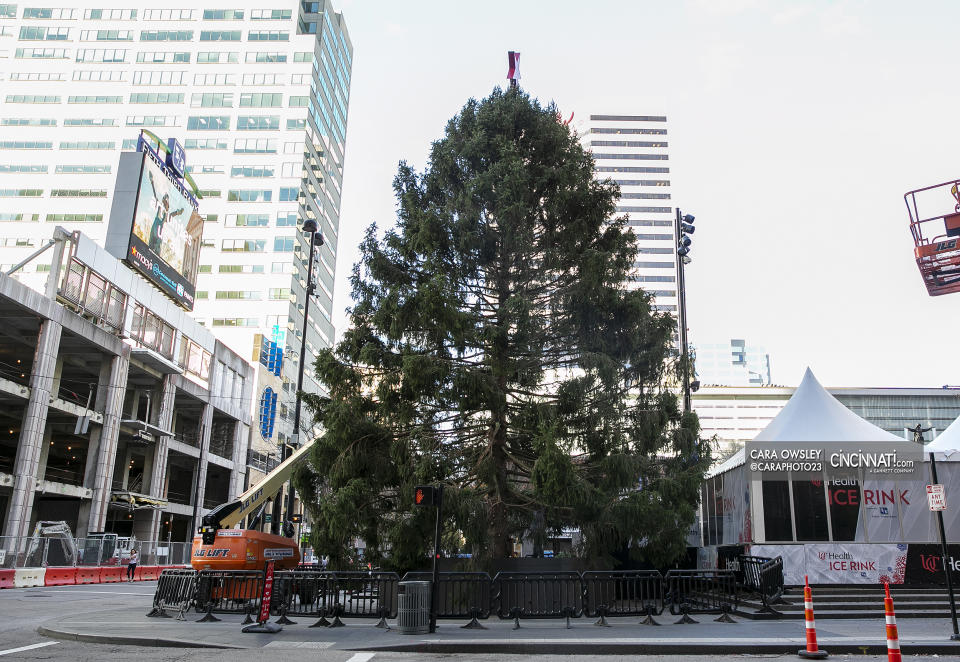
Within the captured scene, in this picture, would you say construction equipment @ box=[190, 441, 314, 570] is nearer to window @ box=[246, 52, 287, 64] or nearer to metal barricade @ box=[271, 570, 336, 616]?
metal barricade @ box=[271, 570, 336, 616]

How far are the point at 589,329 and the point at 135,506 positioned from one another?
128 feet

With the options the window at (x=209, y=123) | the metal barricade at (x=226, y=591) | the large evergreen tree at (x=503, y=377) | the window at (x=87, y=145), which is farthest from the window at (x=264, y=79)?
the metal barricade at (x=226, y=591)

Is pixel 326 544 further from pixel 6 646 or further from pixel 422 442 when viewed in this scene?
pixel 6 646

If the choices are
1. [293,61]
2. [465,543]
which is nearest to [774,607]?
[465,543]

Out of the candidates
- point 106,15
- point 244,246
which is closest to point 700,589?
point 244,246

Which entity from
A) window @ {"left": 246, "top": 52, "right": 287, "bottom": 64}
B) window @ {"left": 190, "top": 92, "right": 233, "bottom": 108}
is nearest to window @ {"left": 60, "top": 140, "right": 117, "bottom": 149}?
window @ {"left": 190, "top": 92, "right": 233, "bottom": 108}

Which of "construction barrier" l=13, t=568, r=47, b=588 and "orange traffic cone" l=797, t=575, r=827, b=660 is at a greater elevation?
"orange traffic cone" l=797, t=575, r=827, b=660

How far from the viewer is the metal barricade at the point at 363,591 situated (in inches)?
608

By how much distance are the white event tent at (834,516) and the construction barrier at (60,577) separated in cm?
2691

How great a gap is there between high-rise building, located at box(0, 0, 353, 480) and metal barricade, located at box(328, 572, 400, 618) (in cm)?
6962

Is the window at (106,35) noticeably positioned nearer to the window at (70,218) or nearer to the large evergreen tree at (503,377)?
the window at (70,218)

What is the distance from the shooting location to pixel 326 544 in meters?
16.9

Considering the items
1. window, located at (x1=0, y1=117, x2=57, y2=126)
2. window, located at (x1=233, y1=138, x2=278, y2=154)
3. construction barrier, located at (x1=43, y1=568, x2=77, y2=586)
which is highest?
window, located at (x1=0, y1=117, x2=57, y2=126)

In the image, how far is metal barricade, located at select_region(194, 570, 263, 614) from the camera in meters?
17.0
